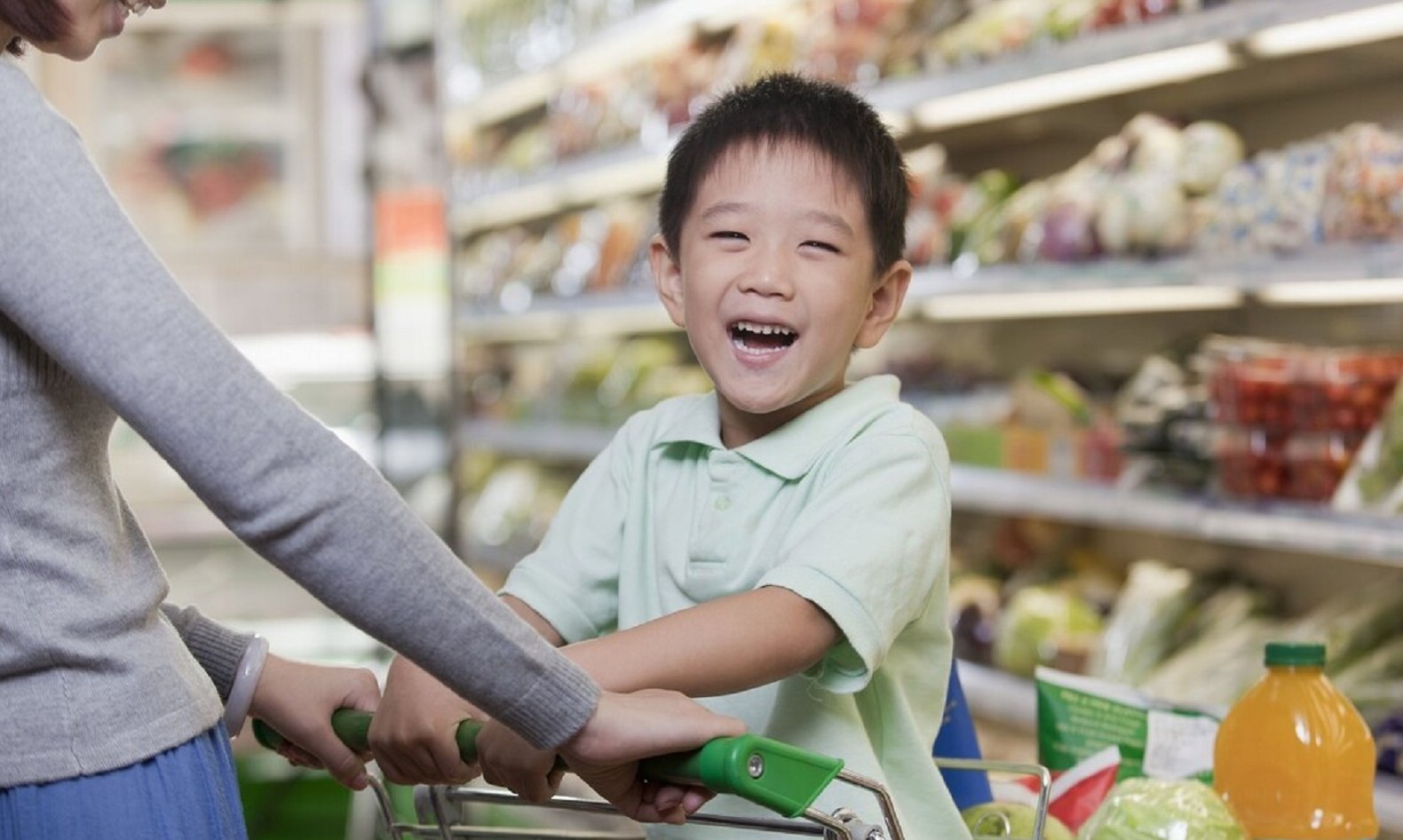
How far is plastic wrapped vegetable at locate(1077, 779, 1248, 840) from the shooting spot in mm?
1562

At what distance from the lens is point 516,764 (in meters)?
1.17

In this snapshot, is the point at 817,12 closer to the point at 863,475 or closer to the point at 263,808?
the point at 263,808

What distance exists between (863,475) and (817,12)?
2918mm

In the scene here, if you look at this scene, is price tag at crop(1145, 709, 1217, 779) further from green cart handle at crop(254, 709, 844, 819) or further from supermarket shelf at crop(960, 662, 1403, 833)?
supermarket shelf at crop(960, 662, 1403, 833)

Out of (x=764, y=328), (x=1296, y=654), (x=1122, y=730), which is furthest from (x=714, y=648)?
(x=1122, y=730)

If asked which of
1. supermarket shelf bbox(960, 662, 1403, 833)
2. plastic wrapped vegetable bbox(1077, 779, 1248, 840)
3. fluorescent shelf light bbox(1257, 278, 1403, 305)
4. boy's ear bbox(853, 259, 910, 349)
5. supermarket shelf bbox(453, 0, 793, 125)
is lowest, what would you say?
supermarket shelf bbox(960, 662, 1403, 833)

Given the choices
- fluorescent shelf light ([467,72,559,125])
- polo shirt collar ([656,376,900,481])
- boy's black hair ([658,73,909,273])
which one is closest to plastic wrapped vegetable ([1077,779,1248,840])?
polo shirt collar ([656,376,900,481])

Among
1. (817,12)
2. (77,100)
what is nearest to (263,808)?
(817,12)

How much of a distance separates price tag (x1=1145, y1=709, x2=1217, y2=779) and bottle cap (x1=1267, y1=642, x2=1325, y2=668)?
0.70 ft

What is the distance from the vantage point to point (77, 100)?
645 cm

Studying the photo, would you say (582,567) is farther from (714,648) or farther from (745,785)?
(745,785)

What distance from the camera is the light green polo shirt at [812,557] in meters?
1.34

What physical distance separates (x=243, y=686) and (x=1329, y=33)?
2.22 m

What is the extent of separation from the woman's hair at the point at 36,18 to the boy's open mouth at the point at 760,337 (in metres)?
0.60
